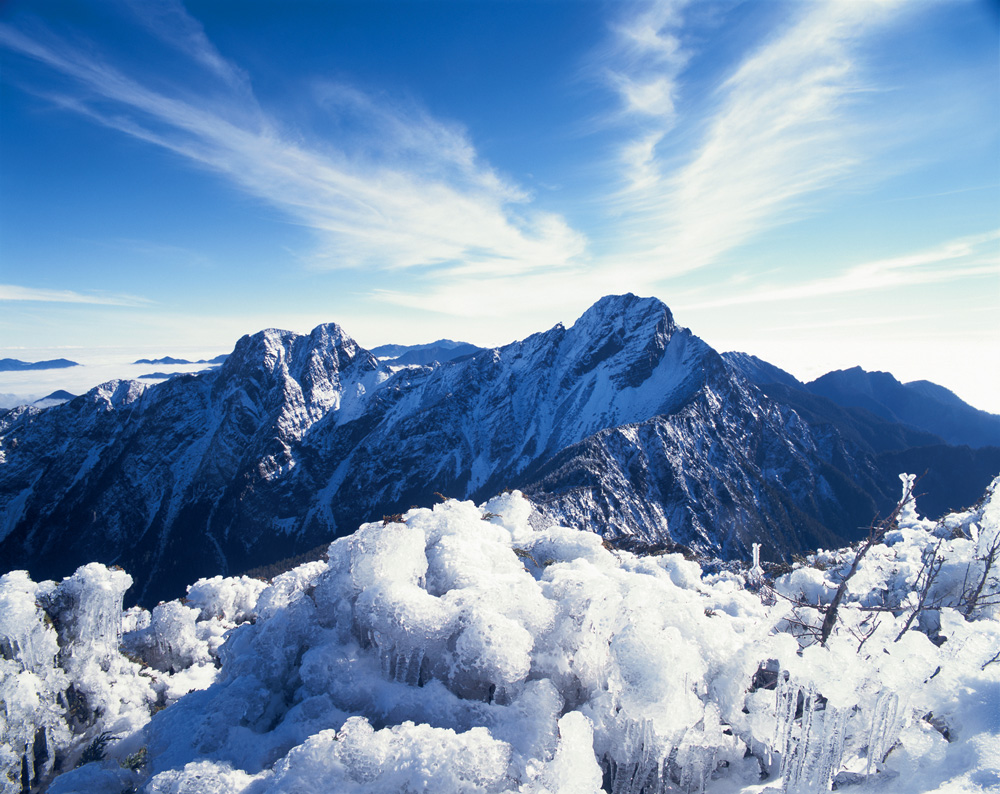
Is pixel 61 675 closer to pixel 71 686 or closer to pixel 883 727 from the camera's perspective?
pixel 71 686

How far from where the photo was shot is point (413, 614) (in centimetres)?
947

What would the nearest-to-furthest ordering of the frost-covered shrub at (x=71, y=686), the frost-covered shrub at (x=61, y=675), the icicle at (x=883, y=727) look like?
the icicle at (x=883, y=727) < the frost-covered shrub at (x=71, y=686) < the frost-covered shrub at (x=61, y=675)

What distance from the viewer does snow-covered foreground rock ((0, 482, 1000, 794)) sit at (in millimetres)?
7055

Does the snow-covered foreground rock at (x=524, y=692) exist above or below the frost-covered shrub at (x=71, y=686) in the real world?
above

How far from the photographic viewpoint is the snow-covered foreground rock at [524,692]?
7.05m

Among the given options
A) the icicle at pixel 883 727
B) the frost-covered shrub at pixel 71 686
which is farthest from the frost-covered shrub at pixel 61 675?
the icicle at pixel 883 727

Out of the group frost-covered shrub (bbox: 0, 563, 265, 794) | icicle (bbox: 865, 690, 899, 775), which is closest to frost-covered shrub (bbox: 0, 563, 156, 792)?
frost-covered shrub (bbox: 0, 563, 265, 794)

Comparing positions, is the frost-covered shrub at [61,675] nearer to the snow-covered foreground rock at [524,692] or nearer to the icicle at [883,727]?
the snow-covered foreground rock at [524,692]

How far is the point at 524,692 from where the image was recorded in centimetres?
862

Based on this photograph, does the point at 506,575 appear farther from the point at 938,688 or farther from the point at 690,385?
the point at 690,385

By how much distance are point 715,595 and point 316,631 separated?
1453cm

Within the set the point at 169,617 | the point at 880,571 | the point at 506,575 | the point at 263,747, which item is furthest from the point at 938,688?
the point at 169,617

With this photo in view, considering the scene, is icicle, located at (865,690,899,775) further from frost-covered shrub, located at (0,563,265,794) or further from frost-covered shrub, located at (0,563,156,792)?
frost-covered shrub, located at (0,563,156,792)

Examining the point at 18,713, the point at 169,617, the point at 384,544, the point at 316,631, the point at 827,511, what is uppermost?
the point at 384,544
